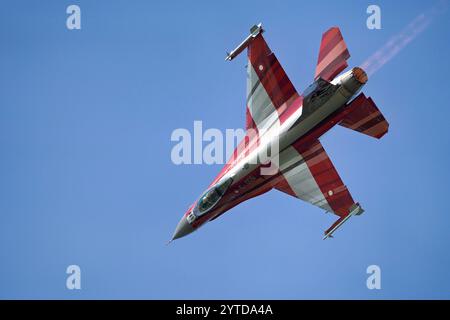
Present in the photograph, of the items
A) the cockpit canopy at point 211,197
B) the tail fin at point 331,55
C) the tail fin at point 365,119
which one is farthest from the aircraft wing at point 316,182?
the tail fin at point 331,55

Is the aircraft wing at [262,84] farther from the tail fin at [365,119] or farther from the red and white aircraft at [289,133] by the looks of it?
the tail fin at [365,119]

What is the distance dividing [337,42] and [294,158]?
209 inches

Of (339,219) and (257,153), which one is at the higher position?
(257,153)

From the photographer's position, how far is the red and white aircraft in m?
25.0

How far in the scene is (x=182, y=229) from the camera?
28.3 metres

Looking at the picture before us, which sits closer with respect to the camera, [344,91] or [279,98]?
[344,91]

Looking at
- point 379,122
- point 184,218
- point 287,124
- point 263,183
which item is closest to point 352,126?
point 379,122

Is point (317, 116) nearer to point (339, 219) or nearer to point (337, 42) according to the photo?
point (337, 42)

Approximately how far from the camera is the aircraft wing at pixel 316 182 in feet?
86.3

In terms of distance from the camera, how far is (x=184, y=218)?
28.3 meters

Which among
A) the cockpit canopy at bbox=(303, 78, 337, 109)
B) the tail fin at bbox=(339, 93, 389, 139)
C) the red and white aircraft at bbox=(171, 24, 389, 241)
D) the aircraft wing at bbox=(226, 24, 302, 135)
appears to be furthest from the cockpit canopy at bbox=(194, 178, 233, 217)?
the tail fin at bbox=(339, 93, 389, 139)

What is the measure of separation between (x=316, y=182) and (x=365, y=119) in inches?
144

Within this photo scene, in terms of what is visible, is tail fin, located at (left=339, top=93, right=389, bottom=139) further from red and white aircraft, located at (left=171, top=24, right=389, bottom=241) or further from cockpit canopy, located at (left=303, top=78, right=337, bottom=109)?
cockpit canopy, located at (left=303, top=78, right=337, bottom=109)

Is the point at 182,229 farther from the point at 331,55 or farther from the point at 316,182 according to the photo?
the point at 331,55
